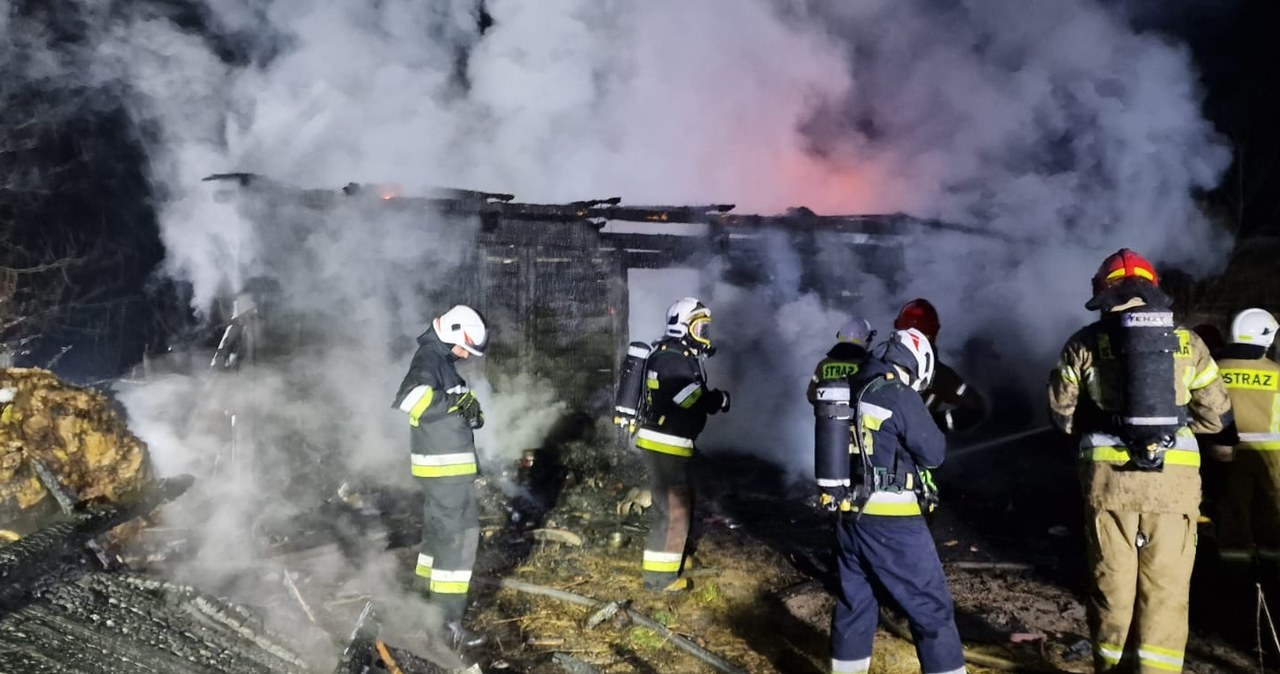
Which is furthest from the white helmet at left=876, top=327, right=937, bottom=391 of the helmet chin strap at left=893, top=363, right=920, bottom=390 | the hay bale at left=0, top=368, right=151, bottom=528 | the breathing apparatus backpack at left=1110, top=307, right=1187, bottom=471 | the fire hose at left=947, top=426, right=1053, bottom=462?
the fire hose at left=947, top=426, right=1053, bottom=462

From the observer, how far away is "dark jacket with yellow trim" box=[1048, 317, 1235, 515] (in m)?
3.56

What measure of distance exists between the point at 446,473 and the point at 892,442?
286 cm

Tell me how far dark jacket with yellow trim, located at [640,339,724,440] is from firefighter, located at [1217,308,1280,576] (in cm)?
360

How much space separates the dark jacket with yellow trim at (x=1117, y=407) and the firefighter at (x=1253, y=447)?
154cm

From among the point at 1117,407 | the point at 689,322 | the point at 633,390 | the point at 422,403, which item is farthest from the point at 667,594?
the point at 1117,407

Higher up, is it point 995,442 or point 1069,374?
point 1069,374

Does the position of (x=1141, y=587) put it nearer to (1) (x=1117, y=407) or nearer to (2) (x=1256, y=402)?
(1) (x=1117, y=407)

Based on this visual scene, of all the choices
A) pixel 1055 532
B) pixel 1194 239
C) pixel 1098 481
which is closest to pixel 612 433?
pixel 1055 532

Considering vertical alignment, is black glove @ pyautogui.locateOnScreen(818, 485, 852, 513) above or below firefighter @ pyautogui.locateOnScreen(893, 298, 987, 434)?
below

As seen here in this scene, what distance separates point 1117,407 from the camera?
361cm

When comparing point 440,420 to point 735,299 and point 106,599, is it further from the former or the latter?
point 735,299

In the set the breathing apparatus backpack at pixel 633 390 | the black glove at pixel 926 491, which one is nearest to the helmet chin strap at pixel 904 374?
the black glove at pixel 926 491

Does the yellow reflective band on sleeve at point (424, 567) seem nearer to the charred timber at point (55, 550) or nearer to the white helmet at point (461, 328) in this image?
the white helmet at point (461, 328)

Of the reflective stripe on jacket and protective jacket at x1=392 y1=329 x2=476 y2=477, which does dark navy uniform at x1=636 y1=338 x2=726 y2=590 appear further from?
the reflective stripe on jacket
